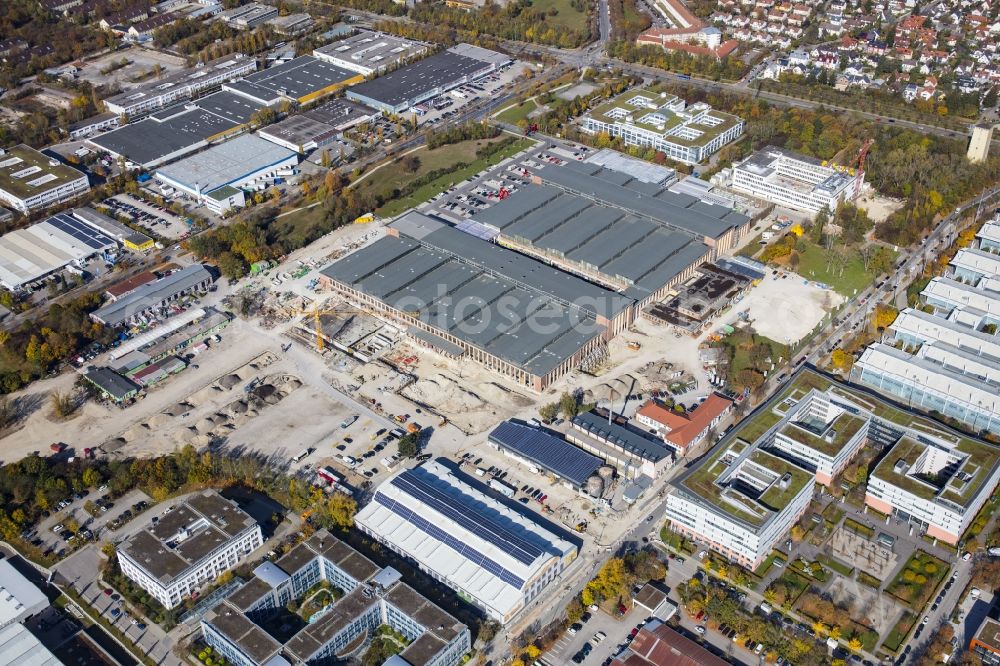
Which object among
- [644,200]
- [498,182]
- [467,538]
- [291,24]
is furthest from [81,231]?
[291,24]

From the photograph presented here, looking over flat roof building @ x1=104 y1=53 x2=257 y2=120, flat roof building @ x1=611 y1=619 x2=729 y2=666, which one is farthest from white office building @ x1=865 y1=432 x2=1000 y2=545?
flat roof building @ x1=104 y1=53 x2=257 y2=120

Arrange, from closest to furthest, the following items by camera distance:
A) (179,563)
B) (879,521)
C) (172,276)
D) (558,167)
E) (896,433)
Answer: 1. (179,563)
2. (879,521)
3. (896,433)
4. (172,276)
5. (558,167)

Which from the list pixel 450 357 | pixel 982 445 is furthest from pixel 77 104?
pixel 982 445

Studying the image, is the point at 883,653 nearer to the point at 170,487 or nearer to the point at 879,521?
the point at 879,521

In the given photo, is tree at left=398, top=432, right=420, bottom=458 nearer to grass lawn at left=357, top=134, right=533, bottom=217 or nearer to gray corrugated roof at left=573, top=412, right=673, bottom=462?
gray corrugated roof at left=573, top=412, right=673, bottom=462

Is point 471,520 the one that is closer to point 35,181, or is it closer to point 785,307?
point 785,307

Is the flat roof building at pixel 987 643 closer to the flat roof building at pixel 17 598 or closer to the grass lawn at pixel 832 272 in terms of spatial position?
the grass lawn at pixel 832 272

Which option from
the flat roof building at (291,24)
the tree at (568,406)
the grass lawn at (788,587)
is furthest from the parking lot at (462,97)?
the grass lawn at (788,587)
